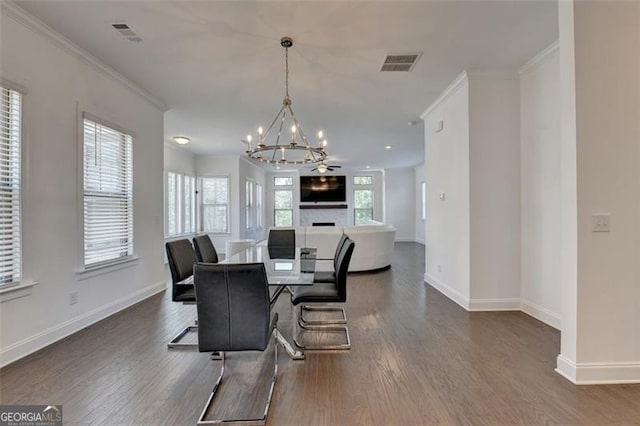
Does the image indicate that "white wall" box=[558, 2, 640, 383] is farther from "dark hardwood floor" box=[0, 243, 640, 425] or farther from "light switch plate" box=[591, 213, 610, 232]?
"dark hardwood floor" box=[0, 243, 640, 425]

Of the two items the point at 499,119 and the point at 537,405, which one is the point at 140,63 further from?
the point at 537,405

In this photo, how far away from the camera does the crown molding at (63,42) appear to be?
2.50 m

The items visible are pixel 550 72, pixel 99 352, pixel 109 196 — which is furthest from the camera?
pixel 109 196

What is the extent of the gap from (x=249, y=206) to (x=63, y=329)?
725 centimetres

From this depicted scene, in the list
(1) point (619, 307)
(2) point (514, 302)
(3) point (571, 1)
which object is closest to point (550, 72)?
(3) point (571, 1)

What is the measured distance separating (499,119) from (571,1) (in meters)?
1.65

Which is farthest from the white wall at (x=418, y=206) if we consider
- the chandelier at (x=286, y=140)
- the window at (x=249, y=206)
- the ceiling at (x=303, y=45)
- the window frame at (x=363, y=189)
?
the ceiling at (x=303, y=45)

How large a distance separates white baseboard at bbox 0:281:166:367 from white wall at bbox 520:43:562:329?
16.0 ft

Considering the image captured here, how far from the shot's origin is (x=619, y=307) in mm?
2188

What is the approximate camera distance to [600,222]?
7.13 feet

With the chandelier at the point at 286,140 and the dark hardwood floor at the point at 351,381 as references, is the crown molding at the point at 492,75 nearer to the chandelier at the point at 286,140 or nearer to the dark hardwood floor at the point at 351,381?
the chandelier at the point at 286,140

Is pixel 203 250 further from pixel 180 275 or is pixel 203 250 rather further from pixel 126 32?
pixel 126 32

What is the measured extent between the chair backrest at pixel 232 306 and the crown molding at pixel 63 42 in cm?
270

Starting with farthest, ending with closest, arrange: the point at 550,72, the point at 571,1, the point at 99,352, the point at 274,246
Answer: the point at 274,246
the point at 550,72
the point at 99,352
the point at 571,1
